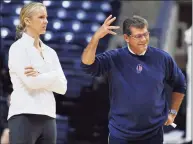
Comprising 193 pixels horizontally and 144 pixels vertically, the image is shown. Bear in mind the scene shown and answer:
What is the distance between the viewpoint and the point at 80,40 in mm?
6555

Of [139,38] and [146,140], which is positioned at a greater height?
[139,38]

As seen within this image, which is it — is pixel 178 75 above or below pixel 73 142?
above

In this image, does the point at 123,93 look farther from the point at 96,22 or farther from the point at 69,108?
the point at 96,22

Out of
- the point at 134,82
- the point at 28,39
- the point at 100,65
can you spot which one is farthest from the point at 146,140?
the point at 28,39

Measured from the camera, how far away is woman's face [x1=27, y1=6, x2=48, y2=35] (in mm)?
2834

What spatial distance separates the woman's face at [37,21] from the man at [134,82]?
393 millimetres

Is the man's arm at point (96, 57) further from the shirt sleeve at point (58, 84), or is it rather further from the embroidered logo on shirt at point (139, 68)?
the shirt sleeve at point (58, 84)

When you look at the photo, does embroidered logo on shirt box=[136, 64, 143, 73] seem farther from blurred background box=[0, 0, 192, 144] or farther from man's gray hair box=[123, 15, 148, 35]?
blurred background box=[0, 0, 192, 144]

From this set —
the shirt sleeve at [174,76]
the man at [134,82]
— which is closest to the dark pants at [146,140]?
the man at [134,82]

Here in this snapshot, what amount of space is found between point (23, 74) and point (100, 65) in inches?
17.5

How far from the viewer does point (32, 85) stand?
274 cm

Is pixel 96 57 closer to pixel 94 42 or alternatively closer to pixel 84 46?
pixel 94 42

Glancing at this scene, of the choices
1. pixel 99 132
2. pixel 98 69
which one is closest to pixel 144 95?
pixel 98 69

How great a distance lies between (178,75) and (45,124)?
84cm
